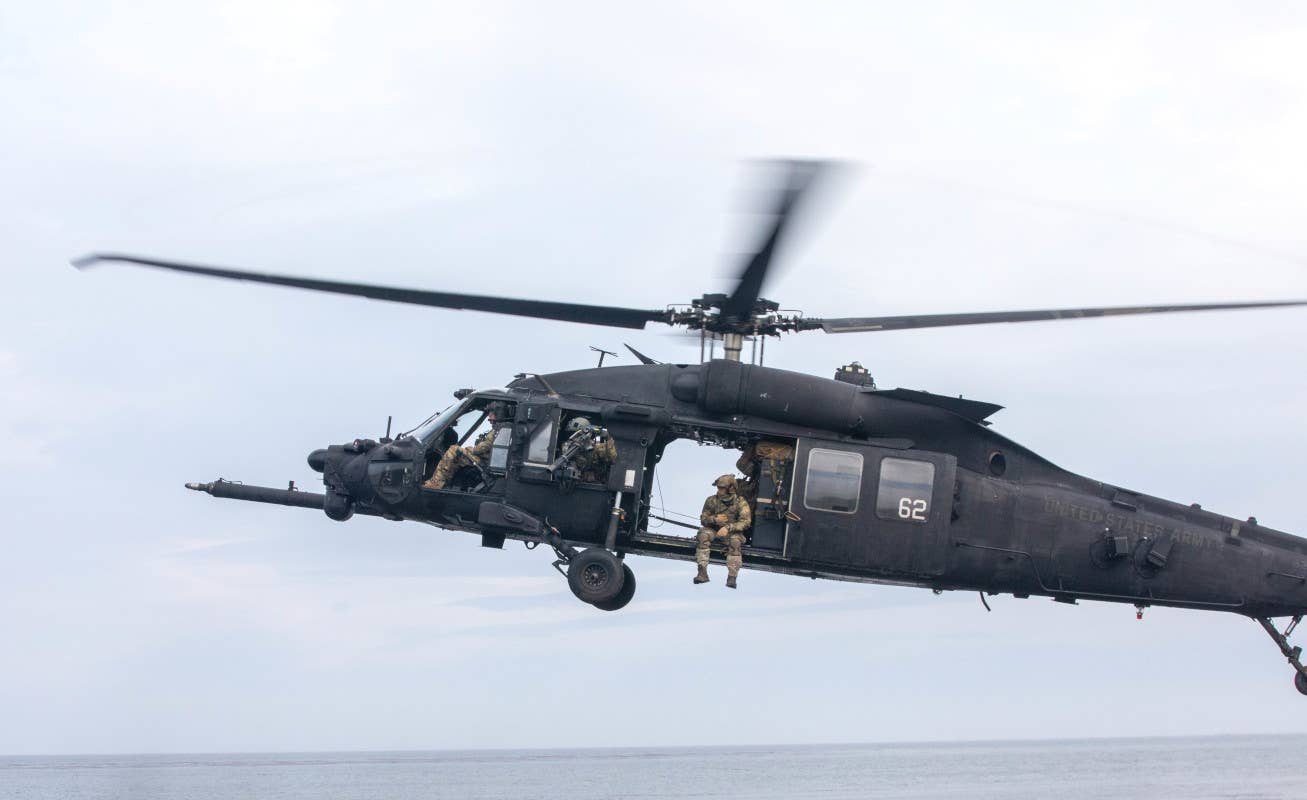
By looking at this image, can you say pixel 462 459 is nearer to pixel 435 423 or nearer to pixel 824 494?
pixel 435 423

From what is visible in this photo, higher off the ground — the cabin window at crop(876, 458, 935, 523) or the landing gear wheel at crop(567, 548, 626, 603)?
the cabin window at crop(876, 458, 935, 523)

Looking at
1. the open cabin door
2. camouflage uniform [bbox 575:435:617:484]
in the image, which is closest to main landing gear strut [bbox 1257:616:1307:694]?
the open cabin door

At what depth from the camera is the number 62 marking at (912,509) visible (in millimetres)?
16500

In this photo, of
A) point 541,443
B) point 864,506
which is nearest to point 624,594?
point 541,443

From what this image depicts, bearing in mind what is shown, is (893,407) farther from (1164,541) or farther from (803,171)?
(803,171)

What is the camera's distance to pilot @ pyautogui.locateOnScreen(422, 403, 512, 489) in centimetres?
1722

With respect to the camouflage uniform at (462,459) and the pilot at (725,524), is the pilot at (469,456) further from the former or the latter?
the pilot at (725,524)

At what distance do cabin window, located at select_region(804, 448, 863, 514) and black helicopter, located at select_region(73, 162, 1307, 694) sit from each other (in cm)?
2

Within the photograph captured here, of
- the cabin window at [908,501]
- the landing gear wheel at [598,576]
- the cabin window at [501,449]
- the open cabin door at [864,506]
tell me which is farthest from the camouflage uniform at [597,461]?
the cabin window at [908,501]

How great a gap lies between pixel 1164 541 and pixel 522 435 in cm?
836

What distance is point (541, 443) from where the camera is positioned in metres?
17.0

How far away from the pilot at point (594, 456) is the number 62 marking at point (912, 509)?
12.0ft

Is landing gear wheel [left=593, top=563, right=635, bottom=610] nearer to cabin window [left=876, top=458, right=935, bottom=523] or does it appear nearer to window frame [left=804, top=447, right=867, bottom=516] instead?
window frame [left=804, top=447, right=867, bottom=516]

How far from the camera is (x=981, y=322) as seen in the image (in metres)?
15.4
